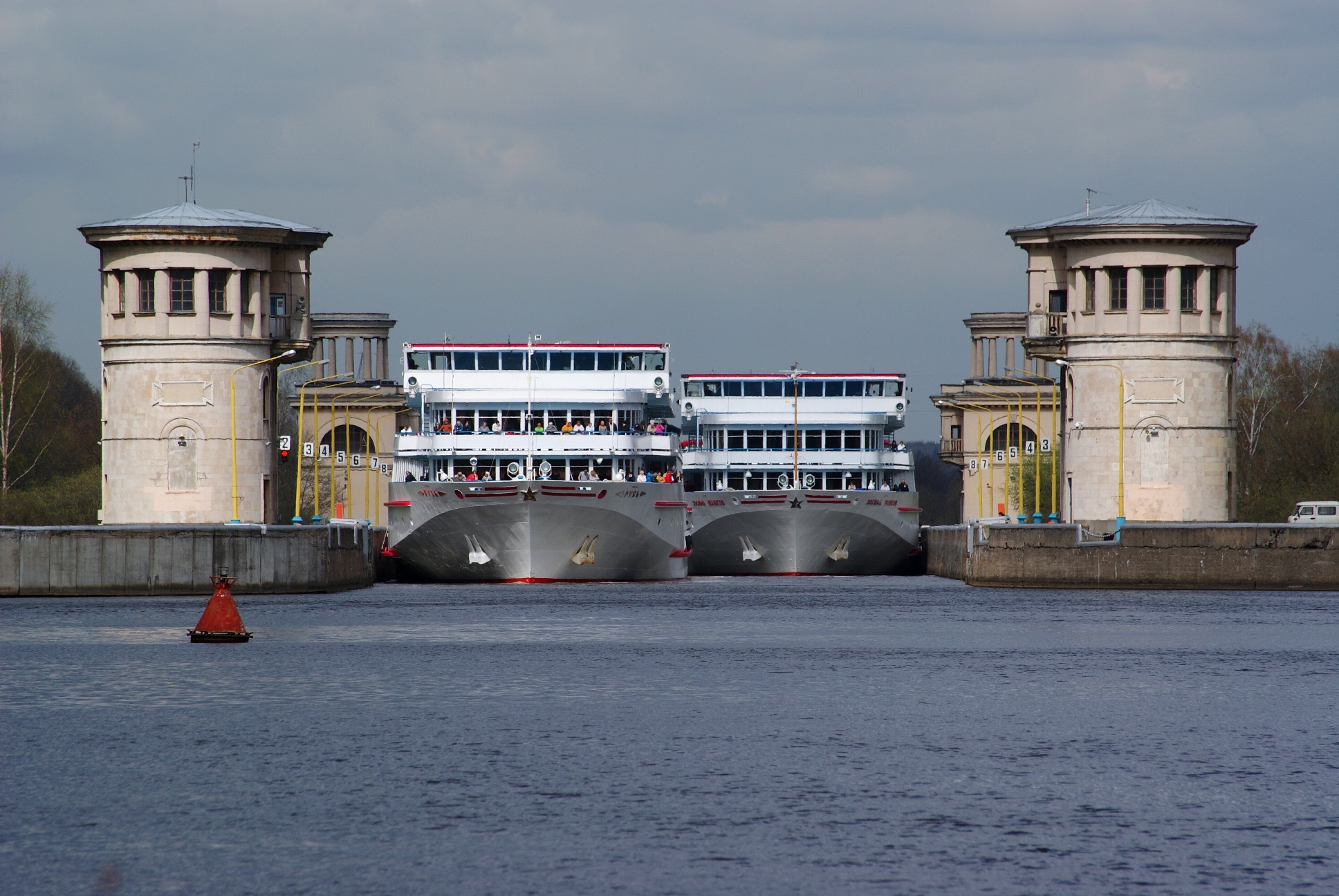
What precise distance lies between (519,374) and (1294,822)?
182ft

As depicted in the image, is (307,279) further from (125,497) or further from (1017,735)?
(1017,735)

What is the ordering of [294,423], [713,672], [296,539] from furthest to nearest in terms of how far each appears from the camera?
[294,423]
[296,539]
[713,672]

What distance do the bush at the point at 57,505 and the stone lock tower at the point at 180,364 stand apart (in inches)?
340

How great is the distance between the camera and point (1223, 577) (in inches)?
2638

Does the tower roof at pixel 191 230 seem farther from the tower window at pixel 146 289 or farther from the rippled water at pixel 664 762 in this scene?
the rippled water at pixel 664 762

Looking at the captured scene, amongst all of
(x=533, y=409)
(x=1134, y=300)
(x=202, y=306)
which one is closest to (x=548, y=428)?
(x=533, y=409)

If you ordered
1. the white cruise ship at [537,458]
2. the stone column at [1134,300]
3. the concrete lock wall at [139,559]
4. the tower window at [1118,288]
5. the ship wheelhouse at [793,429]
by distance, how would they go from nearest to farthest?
the concrete lock wall at [139,559] < the white cruise ship at [537,458] < the stone column at [1134,300] < the tower window at [1118,288] < the ship wheelhouse at [793,429]

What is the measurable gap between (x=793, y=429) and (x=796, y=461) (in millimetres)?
3214

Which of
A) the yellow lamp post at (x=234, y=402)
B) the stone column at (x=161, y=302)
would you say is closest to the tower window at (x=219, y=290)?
the stone column at (x=161, y=302)

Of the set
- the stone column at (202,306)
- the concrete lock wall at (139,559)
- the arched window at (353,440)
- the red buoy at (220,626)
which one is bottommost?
the red buoy at (220,626)

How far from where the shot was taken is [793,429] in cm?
9744

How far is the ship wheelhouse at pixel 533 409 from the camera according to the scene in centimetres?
7638

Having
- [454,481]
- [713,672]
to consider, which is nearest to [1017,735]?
[713,672]

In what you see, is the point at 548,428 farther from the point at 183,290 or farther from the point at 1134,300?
the point at 1134,300
